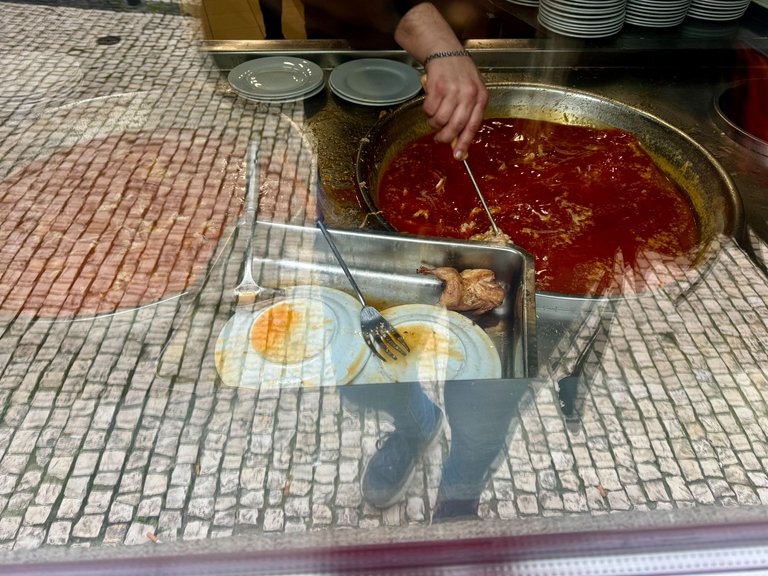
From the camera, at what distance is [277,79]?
82.1 inches

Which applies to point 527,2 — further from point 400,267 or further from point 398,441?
point 398,441

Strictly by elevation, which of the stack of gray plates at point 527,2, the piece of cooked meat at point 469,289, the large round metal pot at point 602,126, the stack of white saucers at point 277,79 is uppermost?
the stack of gray plates at point 527,2

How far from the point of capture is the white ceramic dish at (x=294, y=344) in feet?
2.94

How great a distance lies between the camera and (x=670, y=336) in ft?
3.46

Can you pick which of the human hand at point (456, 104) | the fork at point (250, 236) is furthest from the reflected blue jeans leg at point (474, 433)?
the human hand at point (456, 104)

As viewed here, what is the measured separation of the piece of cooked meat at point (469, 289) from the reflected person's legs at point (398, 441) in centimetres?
36

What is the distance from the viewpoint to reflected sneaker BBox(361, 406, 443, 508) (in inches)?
29.9

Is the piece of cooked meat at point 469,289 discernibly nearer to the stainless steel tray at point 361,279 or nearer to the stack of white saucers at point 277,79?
the stainless steel tray at point 361,279

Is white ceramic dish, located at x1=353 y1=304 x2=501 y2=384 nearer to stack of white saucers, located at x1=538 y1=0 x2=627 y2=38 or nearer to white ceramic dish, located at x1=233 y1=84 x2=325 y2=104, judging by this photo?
white ceramic dish, located at x1=233 y1=84 x2=325 y2=104

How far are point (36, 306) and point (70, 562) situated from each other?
0.55m

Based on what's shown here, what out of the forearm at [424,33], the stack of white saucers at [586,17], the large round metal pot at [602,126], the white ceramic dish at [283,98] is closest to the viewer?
the large round metal pot at [602,126]

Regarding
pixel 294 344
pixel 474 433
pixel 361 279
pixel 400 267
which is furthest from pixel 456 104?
pixel 474 433

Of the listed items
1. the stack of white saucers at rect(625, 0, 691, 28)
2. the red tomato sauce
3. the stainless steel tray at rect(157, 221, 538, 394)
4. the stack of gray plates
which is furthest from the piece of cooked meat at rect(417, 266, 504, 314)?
the stack of gray plates

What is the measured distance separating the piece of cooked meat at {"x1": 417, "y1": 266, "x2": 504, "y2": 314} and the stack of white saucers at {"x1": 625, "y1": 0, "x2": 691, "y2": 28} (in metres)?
2.25
